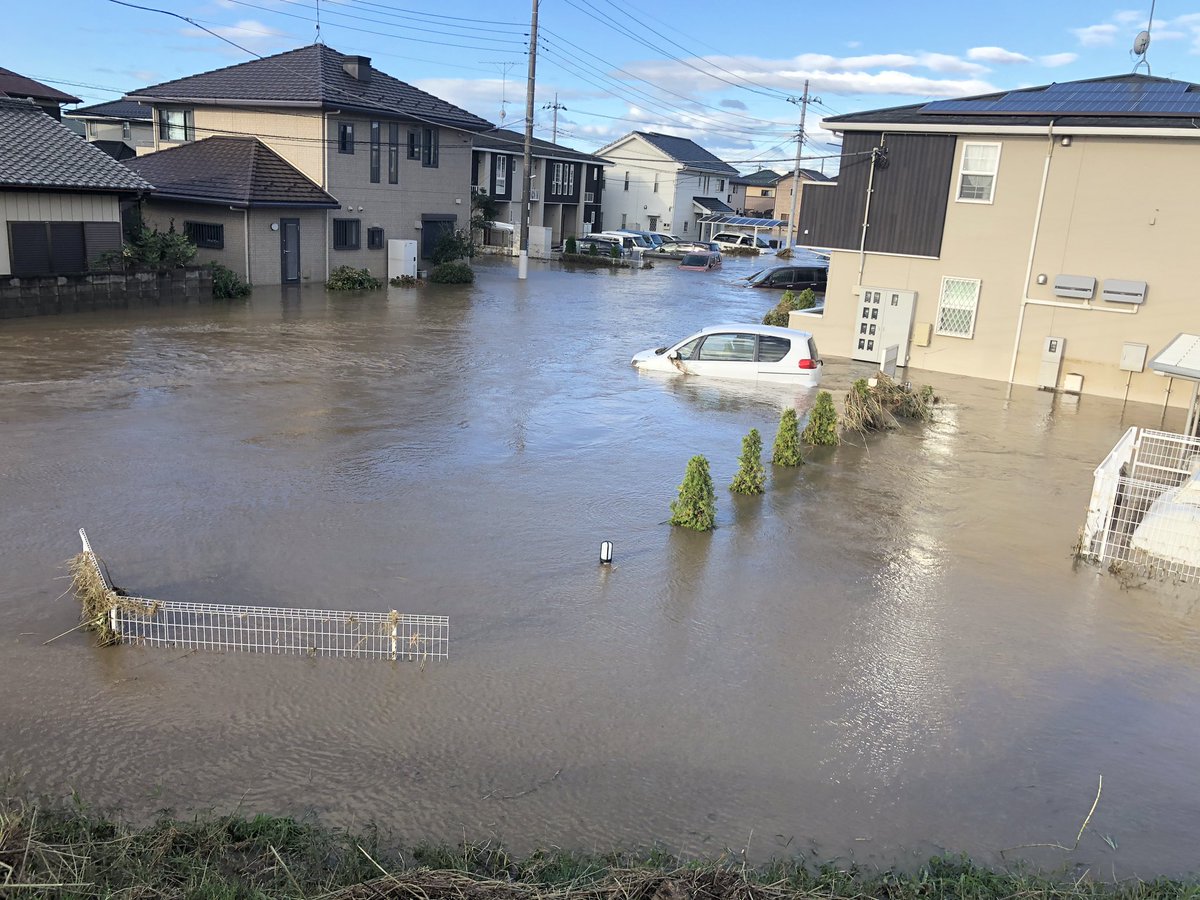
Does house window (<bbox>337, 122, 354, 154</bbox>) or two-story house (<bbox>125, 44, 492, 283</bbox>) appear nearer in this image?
two-story house (<bbox>125, 44, 492, 283</bbox>)

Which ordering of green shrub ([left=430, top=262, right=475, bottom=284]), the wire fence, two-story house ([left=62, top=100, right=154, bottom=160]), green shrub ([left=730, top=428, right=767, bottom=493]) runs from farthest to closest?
1. two-story house ([left=62, top=100, right=154, bottom=160])
2. green shrub ([left=430, top=262, right=475, bottom=284])
3. green shrub ([left=730, top=428, right=767, bottom=493])
4. the wire fence

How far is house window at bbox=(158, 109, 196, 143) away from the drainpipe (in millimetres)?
27779

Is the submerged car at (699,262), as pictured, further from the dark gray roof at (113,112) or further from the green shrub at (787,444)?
the green shrub at (787,444)

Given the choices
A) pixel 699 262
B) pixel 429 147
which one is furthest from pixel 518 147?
pixel 429 147

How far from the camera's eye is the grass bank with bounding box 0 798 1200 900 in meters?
4.39

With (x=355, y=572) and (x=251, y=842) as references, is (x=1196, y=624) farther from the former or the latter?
(x=251, y=842)

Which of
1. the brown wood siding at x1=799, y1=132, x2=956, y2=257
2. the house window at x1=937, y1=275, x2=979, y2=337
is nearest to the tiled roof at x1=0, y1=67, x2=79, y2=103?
the brown wood siding at x1=799, y1=132, x2=956, y2=257

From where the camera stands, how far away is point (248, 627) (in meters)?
8.18

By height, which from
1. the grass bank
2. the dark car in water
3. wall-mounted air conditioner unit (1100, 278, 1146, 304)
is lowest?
the grass bank

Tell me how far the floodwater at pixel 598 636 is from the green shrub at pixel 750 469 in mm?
294

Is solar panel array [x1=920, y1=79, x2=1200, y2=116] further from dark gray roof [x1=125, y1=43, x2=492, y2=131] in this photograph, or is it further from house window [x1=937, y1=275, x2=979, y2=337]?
dark gray roof [x1=125, y1=43, x2=492, y2=131]

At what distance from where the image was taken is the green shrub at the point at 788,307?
2866cm

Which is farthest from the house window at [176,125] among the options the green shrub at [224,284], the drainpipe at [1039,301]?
the drainpipe at [1039,301]

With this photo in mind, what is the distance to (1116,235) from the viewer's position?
19.6 metres
